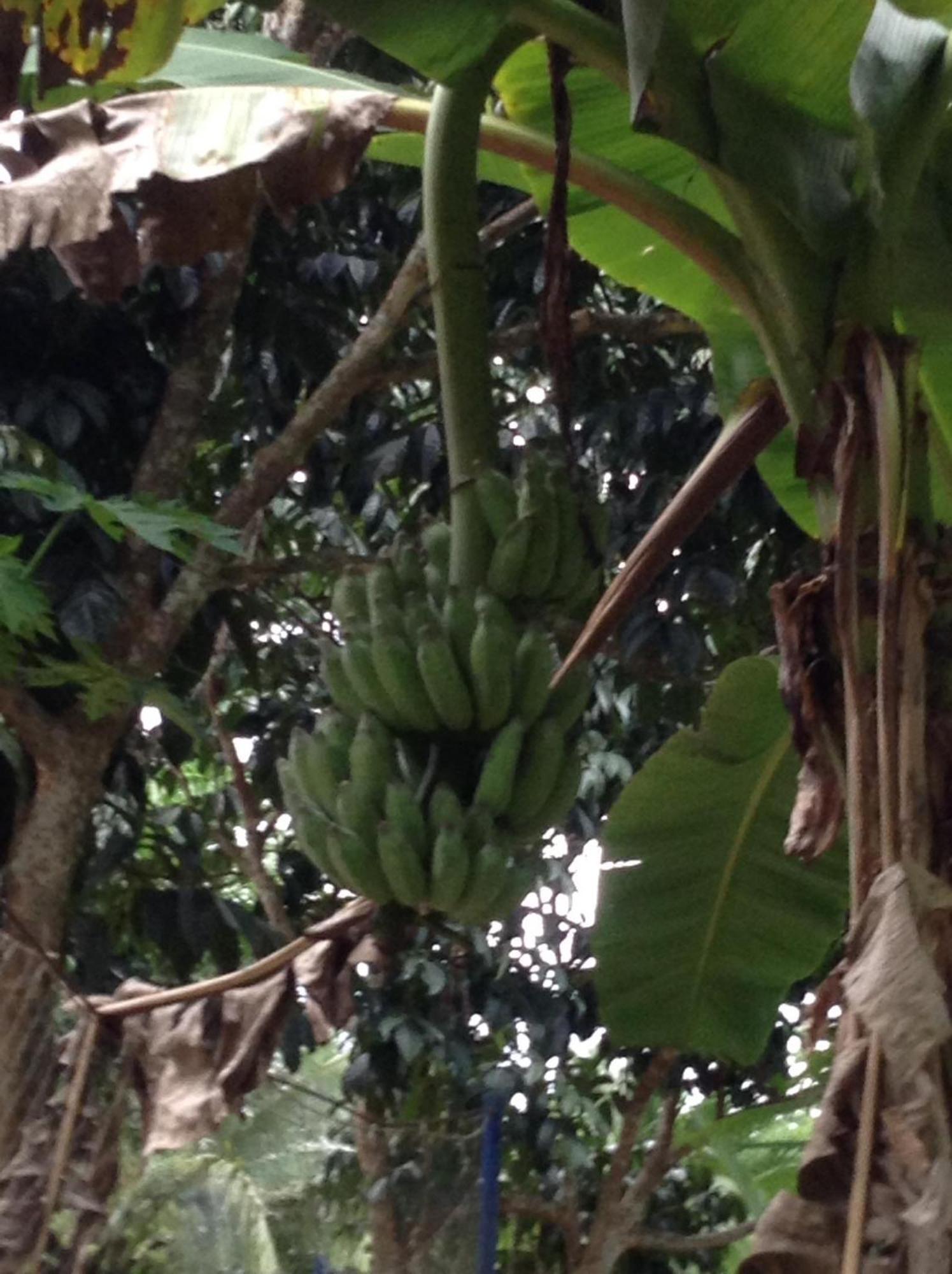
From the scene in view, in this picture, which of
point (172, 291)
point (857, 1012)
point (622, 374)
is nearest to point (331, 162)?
point (857, 1012)

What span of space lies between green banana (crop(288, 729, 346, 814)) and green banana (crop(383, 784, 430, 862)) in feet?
0.17

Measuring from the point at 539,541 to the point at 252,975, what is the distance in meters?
0.49

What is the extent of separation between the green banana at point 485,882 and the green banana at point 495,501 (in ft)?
0.63

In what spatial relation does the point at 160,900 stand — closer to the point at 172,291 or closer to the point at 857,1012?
the point at 172,291

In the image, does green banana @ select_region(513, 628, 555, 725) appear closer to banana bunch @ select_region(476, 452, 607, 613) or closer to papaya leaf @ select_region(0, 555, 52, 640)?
banana bunch @ select_region(476, 452, 607, 613)

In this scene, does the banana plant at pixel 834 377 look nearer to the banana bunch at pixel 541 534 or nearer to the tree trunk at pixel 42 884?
the banana bunch at pixel 541 534

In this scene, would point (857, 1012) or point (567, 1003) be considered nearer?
point (857, 1012)

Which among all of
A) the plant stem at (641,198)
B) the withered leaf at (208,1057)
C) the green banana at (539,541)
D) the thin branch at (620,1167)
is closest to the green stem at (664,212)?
the plant stem at (641,198)

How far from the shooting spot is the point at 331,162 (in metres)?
0.82

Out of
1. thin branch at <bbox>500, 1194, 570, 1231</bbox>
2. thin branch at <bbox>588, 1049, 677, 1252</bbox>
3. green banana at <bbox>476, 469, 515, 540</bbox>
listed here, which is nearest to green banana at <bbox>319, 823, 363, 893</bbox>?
green banana at <bbox>476, 469, 515, 540</bbox>

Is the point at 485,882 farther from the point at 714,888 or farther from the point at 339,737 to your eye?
the point at 714,888

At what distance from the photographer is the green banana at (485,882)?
0.80m

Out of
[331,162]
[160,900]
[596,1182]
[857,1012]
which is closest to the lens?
[857,1012]

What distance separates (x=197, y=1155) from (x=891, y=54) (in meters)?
3.61
